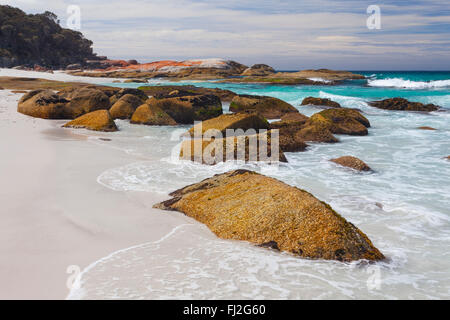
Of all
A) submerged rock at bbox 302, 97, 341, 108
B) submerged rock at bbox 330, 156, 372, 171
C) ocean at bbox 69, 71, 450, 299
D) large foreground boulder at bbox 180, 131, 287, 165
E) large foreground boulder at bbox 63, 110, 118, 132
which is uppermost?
submerged rock at bbox 302, 97, 341, 108

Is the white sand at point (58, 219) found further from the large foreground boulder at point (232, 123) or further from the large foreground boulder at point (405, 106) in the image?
the large foreground boulder at point (405, 106)

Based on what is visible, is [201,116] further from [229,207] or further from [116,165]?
[229,207]

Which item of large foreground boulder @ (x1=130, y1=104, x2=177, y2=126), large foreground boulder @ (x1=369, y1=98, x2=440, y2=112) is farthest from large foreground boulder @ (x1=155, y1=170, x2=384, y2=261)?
large foreground boulder @ (x1=369, y1=98, x2=440, y2=112)

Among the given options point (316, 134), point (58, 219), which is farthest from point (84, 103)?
point (58, 219)

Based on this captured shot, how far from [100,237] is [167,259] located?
0.96m

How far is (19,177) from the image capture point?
6523 mm

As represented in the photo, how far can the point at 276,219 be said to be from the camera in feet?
14.6

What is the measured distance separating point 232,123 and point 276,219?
20.9 feet

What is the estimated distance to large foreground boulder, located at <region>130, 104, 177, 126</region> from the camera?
14.8m

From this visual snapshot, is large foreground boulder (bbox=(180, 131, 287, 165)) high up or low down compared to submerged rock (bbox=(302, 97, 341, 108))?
down

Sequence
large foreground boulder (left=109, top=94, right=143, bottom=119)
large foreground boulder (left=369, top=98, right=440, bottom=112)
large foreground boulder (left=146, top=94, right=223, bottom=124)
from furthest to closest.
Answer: large foreground boulder (left=369, top=98, right=440, bottom=112)
large foreground boulder (left=109, top=94, right=143, bottom=119)
large foreground boulder (left=146, top=94, right=223, bottom=124)

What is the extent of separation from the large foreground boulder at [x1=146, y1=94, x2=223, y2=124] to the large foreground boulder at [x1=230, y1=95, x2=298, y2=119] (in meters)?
1.73

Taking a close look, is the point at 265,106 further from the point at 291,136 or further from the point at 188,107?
the point at 291,136

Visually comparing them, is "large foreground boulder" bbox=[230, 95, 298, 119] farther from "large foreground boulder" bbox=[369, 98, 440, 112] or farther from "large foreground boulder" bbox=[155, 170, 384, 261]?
"large foreground boulder" bbox=[155, 170, 384, 261]
